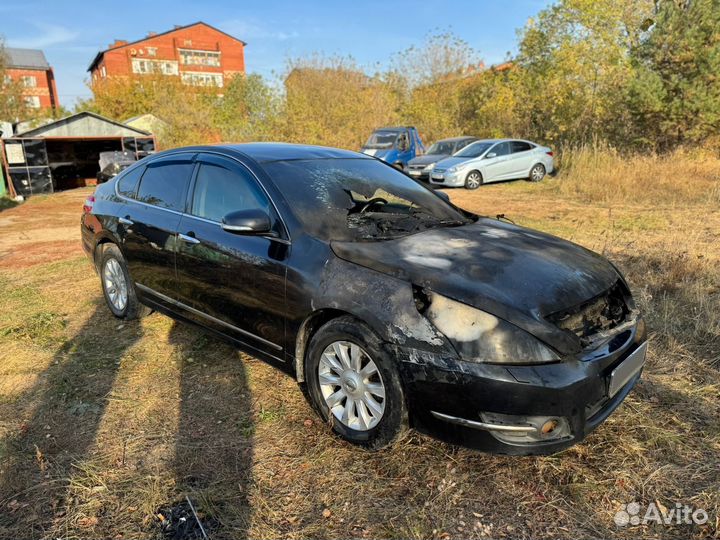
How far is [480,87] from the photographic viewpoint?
25359 mm

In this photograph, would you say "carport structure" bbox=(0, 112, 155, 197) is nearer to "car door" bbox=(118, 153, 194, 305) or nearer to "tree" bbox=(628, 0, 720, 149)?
"car door" bbox=(118, 153, 194, 305)

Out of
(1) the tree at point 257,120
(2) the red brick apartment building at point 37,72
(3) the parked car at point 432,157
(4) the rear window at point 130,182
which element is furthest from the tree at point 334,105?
Result: (2) the red brick apartment building at point 37,72

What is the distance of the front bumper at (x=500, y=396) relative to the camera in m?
2.16

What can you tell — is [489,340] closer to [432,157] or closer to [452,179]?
[452,179]

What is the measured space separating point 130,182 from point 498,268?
347 cm

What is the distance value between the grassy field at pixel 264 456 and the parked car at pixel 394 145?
1340 centimetres

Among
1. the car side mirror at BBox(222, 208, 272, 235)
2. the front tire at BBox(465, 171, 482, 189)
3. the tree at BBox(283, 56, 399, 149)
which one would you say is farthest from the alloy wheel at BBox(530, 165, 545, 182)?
the car side mirror at BBox(222, 208, 272, 235)

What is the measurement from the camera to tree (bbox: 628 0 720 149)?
14.0 m

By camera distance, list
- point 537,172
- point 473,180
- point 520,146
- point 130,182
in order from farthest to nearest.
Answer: point 537,172, point 520,146, point 473,180, point 130,182

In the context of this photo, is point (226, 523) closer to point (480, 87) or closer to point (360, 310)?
point (360, 310)

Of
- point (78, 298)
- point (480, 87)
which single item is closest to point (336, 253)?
point (78, 298)

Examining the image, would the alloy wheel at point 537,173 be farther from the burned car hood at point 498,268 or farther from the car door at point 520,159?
the burned car hood at point 498,268

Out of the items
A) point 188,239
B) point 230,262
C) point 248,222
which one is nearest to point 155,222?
point 188,239

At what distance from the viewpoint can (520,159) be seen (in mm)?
15555
